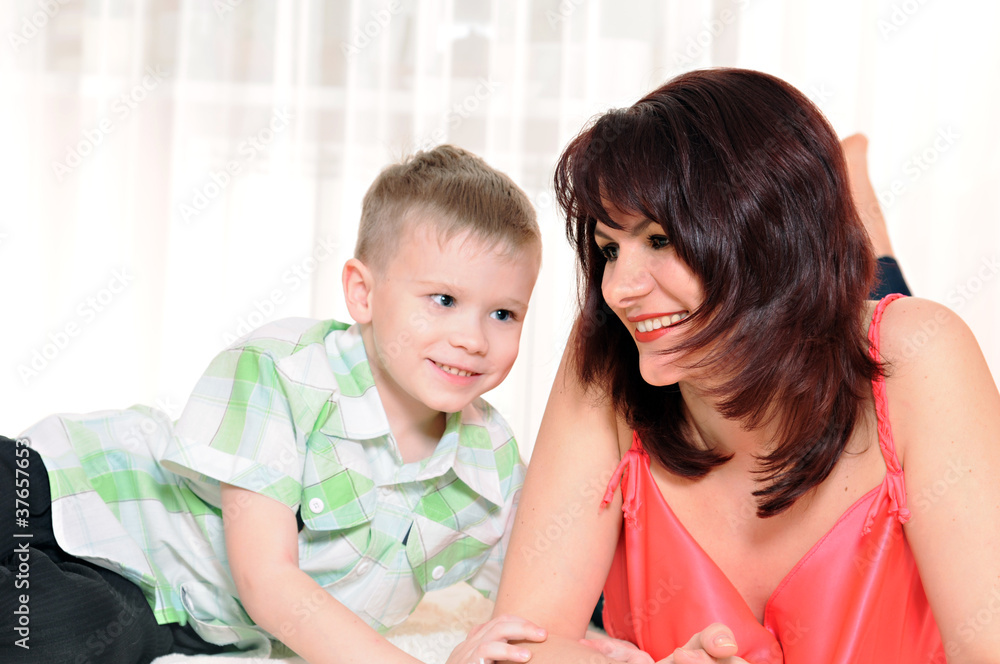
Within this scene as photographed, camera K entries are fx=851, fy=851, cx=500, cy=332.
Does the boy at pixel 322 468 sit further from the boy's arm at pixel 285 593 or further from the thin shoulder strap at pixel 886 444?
the thin shoulder strap at pixel 886 444

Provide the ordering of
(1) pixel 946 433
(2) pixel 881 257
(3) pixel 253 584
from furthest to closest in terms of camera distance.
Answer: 1. (2) pixel 881 257
2. (3) pixel 253 584
3. (1) pixel 946 433

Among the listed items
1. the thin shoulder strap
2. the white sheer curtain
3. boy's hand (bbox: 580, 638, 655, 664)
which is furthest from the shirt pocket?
the white sheer curtain

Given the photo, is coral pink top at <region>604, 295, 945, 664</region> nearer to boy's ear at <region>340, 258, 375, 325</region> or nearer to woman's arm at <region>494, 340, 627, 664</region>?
woman's arm at <region>494, 340, 627, 664</region>

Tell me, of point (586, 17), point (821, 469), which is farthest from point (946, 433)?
point (586, 17)

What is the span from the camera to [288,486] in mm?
1153

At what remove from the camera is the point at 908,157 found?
2.64 meters

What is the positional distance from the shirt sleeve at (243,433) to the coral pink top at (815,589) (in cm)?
45

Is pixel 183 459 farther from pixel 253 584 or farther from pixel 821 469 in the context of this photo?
pixel 821 469

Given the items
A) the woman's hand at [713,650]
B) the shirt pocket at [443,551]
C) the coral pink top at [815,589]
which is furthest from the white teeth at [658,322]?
the shirt pocket at [443,551]

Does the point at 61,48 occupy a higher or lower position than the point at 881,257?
higher

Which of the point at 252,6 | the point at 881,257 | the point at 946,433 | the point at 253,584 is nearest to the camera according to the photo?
the point at 946,433

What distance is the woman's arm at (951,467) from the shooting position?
92 cm

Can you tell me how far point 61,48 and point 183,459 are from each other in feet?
6.46

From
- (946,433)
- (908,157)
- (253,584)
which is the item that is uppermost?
(908,157)
